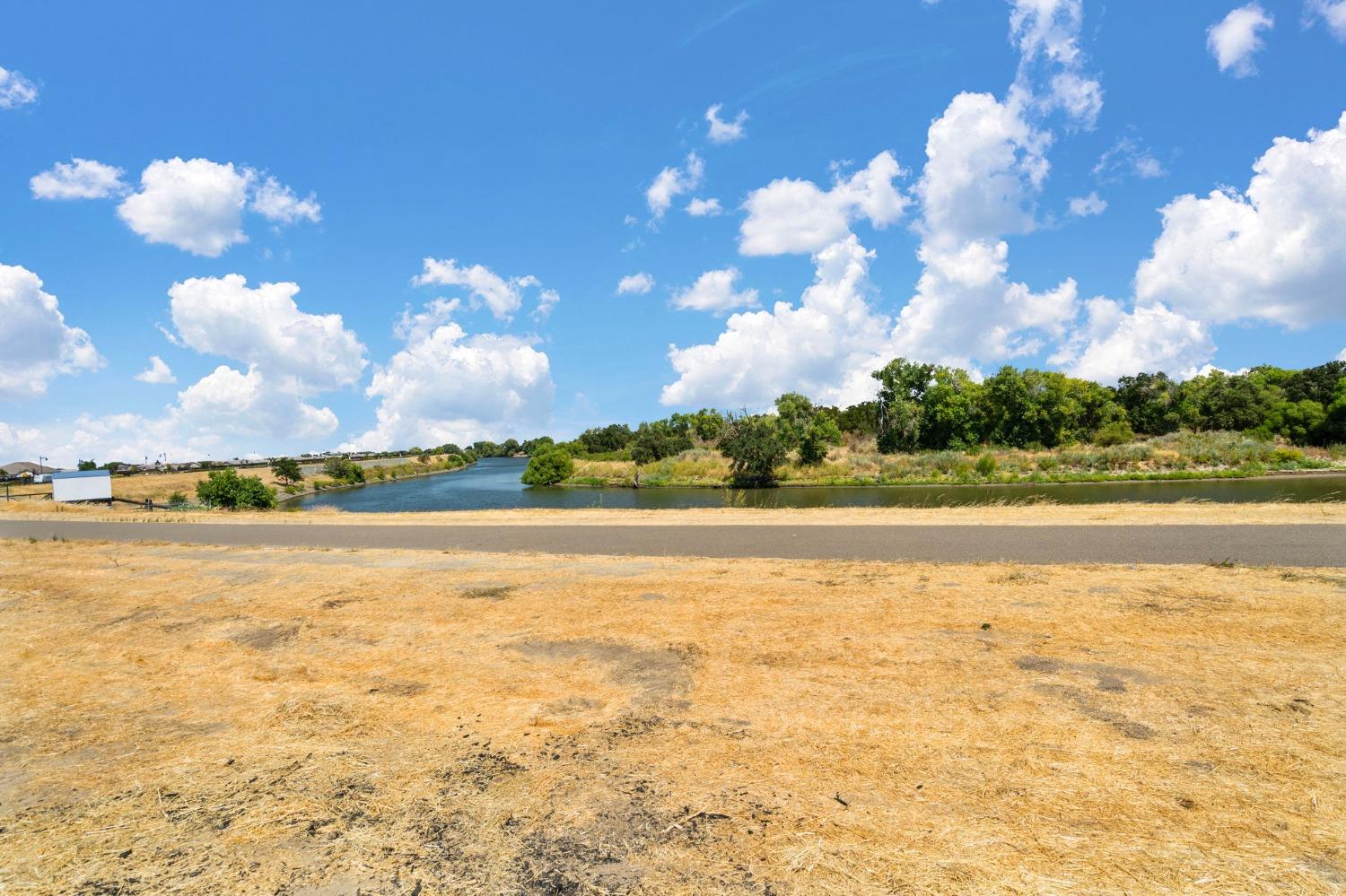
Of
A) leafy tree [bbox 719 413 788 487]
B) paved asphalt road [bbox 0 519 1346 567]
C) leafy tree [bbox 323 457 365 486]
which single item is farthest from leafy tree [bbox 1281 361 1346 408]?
leafy tree [bbox 323 457 365 486]

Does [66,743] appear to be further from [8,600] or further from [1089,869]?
[8,600]

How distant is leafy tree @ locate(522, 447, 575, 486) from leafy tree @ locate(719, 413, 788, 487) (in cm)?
2188

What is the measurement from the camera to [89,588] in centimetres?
993

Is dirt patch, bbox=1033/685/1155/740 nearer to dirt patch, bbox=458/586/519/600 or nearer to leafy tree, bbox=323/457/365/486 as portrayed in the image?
dirt patch, bbox=458/586/519/600

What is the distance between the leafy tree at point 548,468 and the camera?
66.5 m

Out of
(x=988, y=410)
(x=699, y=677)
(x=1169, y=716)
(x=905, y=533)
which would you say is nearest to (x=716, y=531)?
(x=905, y=533)

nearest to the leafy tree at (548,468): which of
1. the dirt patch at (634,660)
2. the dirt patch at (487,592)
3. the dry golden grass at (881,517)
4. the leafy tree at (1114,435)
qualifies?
the dry golden grass at (881,517)

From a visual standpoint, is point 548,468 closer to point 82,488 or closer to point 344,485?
point 344,485

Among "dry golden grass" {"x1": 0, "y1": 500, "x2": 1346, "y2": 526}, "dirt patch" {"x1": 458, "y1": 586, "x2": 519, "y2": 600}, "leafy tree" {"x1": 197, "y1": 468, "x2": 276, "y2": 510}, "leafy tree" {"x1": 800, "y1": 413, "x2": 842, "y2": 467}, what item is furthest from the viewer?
"leafy tree" {"x1": 800, "y1": 413, "x2": 842, "y2": 467}

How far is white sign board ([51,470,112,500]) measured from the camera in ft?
125

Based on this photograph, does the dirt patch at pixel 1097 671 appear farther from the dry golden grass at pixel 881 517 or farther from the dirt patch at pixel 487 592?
the dry golden grass at pixel 881 517

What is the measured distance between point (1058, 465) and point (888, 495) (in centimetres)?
1795

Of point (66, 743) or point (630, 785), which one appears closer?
point (630, 785)

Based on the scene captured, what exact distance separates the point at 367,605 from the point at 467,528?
9.41 meters
